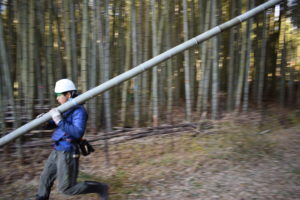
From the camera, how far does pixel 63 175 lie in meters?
2.12

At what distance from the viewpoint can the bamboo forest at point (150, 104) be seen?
2.97 m

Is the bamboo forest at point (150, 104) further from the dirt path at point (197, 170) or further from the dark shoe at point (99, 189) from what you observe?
the dark shoe at point (99, 189)

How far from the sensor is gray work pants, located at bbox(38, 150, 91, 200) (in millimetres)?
2127

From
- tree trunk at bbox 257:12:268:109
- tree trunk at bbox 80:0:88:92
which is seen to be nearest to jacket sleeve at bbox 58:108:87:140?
tree trunk at bbox 80:0:88:92

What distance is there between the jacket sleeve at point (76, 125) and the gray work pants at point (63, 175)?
226 millimetres

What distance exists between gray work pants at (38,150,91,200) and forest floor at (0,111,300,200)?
0.51 m

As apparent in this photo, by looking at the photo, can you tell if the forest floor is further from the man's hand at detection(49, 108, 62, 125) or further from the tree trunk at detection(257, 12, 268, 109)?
the man's hand at detection(49, 108, 62, 125)

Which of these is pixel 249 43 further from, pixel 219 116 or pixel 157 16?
pixel 157 16

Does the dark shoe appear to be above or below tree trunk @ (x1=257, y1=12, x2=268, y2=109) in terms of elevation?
below

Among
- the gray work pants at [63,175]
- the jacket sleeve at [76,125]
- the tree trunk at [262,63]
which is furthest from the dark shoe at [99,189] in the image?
the tree trunk at [262,63]

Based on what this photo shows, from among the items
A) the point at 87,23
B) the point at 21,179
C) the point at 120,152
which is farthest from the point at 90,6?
the point at 21,179

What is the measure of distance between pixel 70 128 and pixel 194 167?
1907 millimetres

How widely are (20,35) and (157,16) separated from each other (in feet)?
7.10

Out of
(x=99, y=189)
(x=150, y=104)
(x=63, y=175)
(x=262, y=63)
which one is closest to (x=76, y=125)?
(x=63, y=175)
